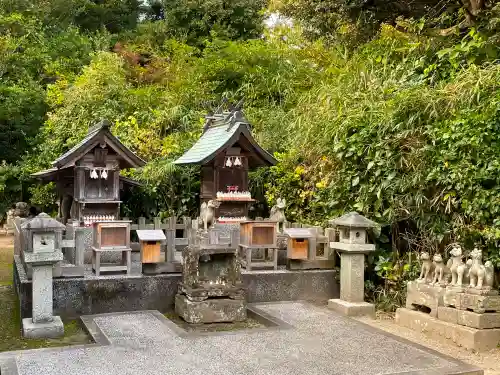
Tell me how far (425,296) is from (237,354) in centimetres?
314

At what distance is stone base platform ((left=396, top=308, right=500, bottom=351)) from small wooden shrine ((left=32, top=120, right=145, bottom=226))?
6.97 metres

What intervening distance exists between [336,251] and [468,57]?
13.6 ft

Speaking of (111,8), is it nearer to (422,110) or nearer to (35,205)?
(35,205)

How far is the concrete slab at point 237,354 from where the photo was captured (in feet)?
19.0

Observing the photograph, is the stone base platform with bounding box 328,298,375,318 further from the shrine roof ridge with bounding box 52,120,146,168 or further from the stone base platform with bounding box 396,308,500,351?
the shrine roof ridge with bounding box 52,120,146,168

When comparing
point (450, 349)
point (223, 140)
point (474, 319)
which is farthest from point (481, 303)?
point (223, 140)

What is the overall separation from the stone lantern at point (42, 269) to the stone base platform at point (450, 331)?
5.06 metres

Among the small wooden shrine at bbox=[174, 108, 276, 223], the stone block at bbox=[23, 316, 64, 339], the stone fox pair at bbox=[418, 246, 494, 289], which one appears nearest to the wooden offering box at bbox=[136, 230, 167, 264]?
the stone block at bbox=[23, 316, 64, 339]

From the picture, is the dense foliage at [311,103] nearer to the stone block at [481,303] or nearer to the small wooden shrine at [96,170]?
the stone block at [481,303]

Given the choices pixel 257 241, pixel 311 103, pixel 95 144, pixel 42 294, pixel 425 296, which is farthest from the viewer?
pixel 311 103

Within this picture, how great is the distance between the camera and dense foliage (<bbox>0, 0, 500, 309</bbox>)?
26.7ft

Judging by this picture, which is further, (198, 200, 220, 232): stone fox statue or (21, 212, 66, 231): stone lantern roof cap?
(198, 200, 220, 232): stone fox statue

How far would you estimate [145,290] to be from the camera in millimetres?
8547

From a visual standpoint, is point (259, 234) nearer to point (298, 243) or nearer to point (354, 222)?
point (298, 243)
